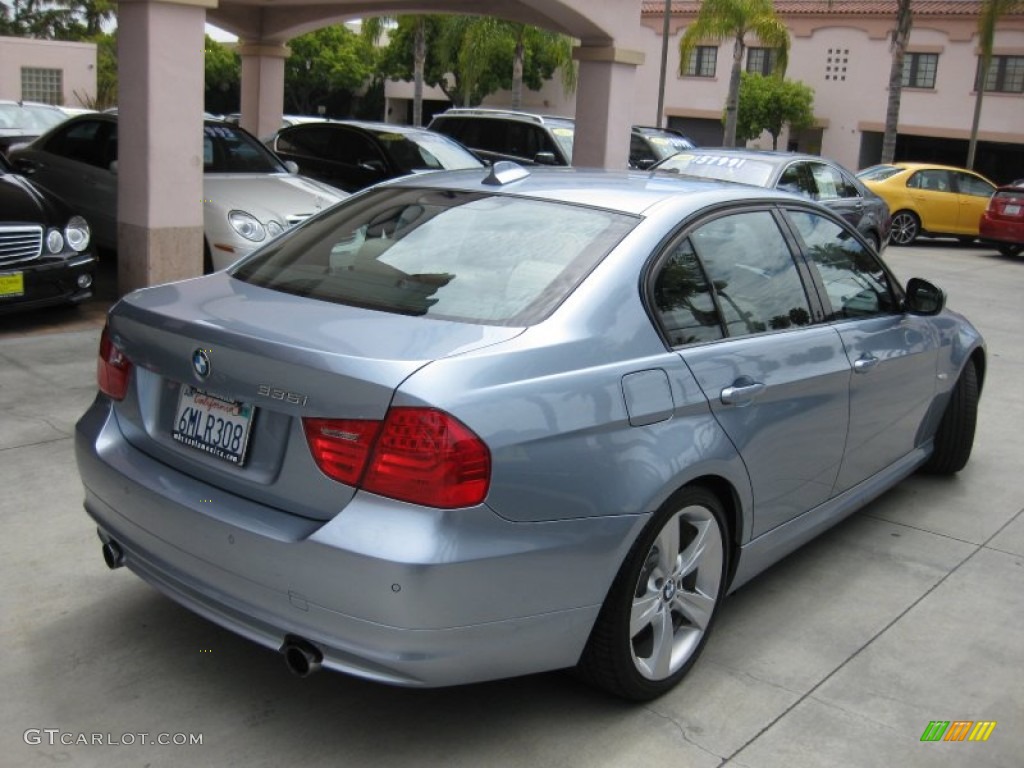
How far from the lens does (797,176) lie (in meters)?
12.7

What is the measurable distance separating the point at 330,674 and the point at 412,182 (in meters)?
1.85

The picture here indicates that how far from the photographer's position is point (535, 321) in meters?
3.18

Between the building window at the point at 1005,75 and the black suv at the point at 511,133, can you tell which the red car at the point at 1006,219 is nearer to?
the black suv at the point at 511,133

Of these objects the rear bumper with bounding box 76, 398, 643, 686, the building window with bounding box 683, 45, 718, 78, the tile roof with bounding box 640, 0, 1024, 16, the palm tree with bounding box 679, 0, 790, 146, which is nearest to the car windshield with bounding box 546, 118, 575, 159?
the rear bumper with bounding box 76, 398, 643, 686

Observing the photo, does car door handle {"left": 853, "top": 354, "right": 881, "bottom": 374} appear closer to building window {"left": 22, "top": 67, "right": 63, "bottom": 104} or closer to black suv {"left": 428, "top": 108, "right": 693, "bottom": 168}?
black suv {"left": 428, "top": 108, "right": 693, "bottom": 168}

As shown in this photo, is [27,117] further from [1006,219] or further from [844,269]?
[844,269]

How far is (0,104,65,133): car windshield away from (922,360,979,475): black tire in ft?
49.9

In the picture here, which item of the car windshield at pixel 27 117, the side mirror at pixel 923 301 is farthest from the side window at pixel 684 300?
the car windshield at pixel 27 117

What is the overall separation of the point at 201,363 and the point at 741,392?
1.68 meters

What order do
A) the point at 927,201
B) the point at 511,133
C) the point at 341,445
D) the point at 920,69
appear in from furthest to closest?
1. the point at 920,69
2. the point at 927,201
3. the point at 511,133
4. the point at 341,445

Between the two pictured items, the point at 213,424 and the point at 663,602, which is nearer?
the point at 213,424

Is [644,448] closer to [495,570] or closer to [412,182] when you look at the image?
[495,570]

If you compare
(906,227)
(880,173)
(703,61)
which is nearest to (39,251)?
(906,227)

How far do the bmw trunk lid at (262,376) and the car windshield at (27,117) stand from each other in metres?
15.2
